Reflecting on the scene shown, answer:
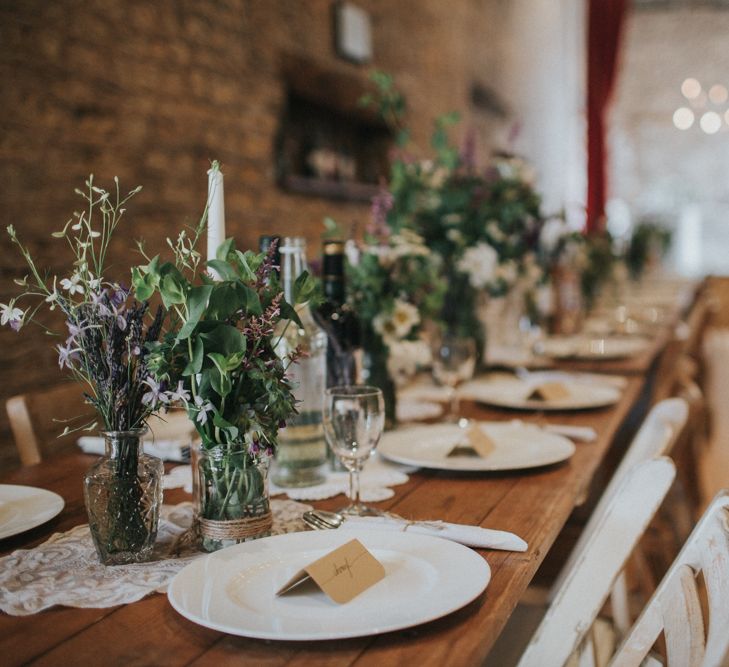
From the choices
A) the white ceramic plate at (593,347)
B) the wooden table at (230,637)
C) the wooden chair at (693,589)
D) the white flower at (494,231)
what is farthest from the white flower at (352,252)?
the white ceramic plate at (593,347)

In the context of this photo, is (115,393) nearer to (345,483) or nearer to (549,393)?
(345,483)

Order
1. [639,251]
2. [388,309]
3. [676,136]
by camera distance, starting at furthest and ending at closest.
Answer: [676,136]
[639,251]
[388,309]

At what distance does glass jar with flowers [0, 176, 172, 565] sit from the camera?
2.85 ft

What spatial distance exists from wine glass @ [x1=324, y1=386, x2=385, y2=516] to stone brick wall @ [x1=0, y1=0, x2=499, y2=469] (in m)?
1.84

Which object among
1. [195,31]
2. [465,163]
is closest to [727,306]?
[195,31]

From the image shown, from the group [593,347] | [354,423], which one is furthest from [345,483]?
[593,347]

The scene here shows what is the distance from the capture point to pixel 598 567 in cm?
95

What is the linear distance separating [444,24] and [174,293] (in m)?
6.40

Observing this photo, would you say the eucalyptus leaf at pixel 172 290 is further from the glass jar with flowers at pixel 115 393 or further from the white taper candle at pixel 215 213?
the white taper candle at pixel 215 213

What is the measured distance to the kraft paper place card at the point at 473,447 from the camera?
136cm

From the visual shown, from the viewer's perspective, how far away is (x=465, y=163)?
222cm

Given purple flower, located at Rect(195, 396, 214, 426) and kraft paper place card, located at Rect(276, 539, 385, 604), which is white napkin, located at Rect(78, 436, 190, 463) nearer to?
purple flower, located at Rect(195, 396, 214, 426)

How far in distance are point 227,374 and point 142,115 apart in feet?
9.44

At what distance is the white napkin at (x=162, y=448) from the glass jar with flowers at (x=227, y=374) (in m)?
0.48
